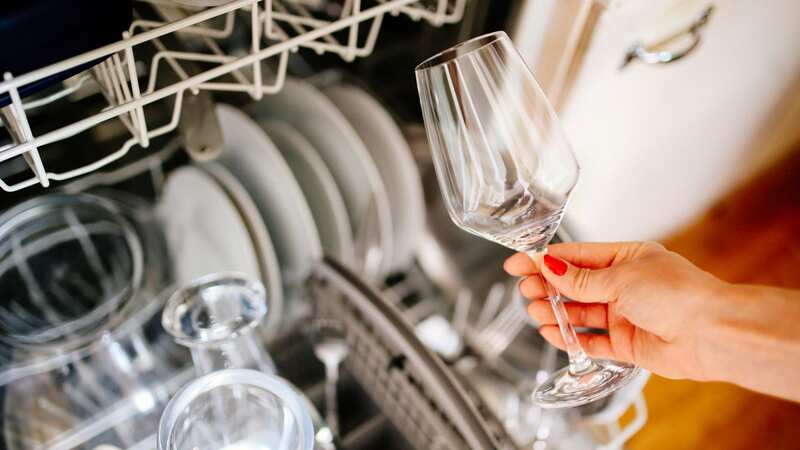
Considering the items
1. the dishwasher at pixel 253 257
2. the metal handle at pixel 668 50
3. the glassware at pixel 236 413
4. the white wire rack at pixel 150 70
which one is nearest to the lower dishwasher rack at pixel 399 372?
the dishwasher at pixel 253 257

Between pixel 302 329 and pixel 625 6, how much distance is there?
1.73ft

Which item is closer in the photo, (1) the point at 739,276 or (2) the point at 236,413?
(2) the point at 236,413

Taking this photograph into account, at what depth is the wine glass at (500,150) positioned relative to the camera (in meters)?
0.52

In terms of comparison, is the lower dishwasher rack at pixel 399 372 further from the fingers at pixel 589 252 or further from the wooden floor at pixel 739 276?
the wooden floor at pixel 739 276

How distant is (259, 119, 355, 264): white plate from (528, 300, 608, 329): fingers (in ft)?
0.83

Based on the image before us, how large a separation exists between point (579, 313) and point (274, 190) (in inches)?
15.2

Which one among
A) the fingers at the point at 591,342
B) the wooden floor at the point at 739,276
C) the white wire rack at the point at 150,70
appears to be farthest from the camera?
the wooden floor at the point at 739,276

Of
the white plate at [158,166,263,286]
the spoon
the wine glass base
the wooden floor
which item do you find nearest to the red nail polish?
the wine glass base

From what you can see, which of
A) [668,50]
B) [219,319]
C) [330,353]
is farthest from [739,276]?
[219,319]

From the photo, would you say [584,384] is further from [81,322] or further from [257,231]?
[81,322]

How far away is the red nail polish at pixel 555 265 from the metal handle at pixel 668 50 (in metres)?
0.28

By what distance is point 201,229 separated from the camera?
2.63 feet

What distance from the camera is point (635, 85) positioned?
2.73ft

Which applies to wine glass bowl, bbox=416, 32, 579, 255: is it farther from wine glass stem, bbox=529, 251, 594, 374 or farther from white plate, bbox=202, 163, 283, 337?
white plate, bbox=202, 163, 283, 337
